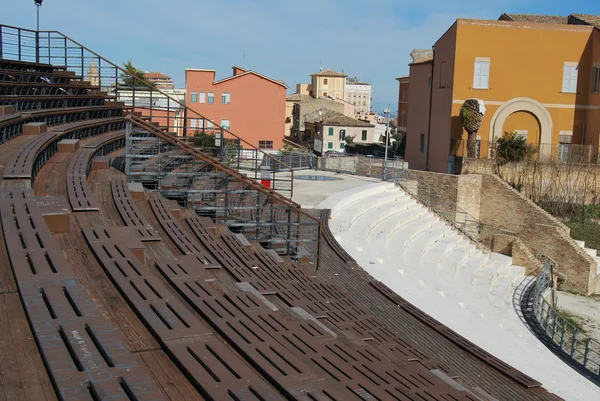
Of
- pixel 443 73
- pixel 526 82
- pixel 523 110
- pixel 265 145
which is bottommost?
pixel 265 145

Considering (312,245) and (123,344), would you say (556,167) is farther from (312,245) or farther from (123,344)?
(123,344)

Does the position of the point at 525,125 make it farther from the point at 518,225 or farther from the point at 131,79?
the point at 131,79

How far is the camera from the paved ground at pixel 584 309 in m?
16.3

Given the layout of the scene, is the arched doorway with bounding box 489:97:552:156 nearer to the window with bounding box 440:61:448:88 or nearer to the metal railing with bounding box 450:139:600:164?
the metal railing with bounding box 450:139:600:164

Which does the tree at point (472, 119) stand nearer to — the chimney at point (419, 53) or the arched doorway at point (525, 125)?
the arched doorway at point (525, 125)

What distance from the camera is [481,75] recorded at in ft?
91.7

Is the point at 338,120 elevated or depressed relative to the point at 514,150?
elevated

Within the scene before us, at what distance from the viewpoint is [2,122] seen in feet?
36.6

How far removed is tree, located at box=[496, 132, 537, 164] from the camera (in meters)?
26.7

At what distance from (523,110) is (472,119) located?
128 inches

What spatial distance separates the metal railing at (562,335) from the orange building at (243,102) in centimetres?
2836

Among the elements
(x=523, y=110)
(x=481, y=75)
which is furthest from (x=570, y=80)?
(x=481, y=75)

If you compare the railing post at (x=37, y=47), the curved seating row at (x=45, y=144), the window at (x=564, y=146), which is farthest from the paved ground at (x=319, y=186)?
the window at (x=564, y=146)

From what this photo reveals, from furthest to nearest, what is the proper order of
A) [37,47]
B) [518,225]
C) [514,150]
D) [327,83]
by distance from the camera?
[327,83] < [514,150] < [518,225] < [37,47]
